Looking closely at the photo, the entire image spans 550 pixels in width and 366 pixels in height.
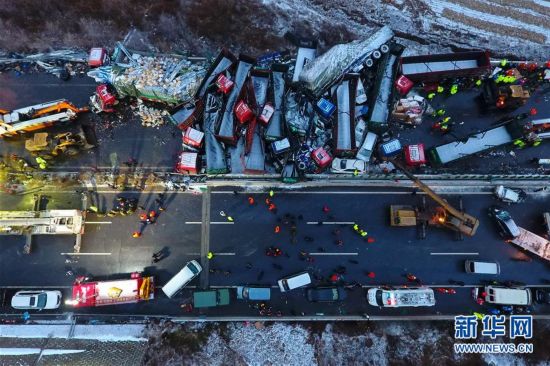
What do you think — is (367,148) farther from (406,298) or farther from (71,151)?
(71,151)

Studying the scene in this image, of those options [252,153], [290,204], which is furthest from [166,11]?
[290,204]

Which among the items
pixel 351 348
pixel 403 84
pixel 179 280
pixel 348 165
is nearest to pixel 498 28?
pixel 403 84

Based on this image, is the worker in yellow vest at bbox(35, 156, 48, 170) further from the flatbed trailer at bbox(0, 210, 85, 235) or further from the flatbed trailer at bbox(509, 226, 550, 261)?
the flatbed trailer at bbox(509, 226, 550, 261)

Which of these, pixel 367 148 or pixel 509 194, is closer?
pixel 509 194

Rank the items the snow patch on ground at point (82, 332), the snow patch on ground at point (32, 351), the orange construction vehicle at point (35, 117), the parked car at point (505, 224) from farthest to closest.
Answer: the orange construction vehicle at point (35, 117) < the parked car at point (505, 224) < the snow patch on ground at point (82, 332) < the snow patch on ground at point (32, 351)

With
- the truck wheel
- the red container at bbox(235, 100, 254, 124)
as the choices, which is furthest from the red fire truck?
the red container at bbox(235, 100, 254, 124)

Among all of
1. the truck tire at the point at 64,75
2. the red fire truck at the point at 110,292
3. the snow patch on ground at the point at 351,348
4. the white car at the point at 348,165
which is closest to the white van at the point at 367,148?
the white car at the point at 348,165

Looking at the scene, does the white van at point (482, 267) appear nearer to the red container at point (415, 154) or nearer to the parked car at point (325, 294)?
the red container at point (415, 154)
